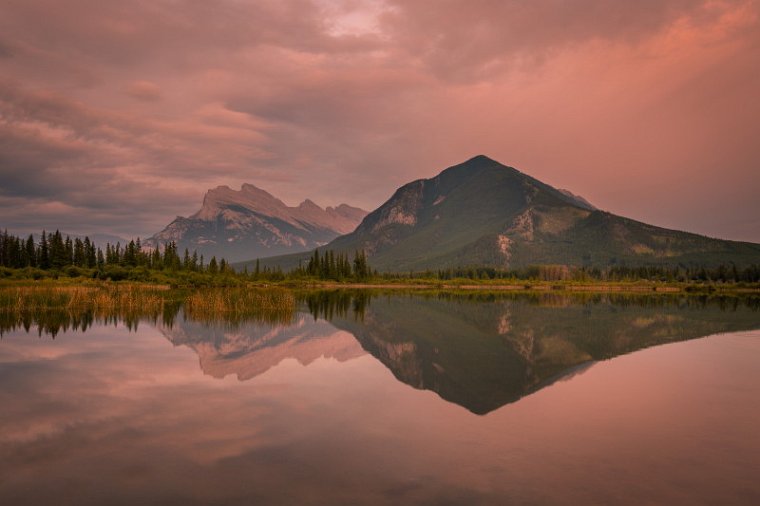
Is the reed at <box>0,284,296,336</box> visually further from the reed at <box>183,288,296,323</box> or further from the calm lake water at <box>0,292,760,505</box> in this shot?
the calm lake water at <box>0,292,760,505</box>

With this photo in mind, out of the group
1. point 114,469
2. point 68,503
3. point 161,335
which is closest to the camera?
point 68,503

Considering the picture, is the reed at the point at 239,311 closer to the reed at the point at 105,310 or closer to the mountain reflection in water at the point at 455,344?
the reed at the point at 105,310

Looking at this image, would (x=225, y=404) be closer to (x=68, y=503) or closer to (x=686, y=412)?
(x=68, y=503)

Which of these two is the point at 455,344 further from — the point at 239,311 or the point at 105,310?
the point at 105,310

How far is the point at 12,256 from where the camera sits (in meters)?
134

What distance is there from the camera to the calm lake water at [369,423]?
34.2 ft

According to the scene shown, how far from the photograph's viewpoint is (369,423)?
1532 cm

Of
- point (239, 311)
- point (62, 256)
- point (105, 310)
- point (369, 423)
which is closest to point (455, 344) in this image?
point (369, 423)

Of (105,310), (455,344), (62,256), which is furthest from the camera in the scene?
(62,256)

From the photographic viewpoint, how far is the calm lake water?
10.4m

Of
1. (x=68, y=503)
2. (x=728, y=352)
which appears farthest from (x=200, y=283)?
(x=68, y=503)

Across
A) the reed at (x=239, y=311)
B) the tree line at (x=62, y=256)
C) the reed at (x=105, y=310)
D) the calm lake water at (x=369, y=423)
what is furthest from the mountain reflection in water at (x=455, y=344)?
the tree line at (x=62, y=256)

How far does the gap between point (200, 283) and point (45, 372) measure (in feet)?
313

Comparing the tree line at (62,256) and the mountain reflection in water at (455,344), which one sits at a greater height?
the tree line at (62,256)
